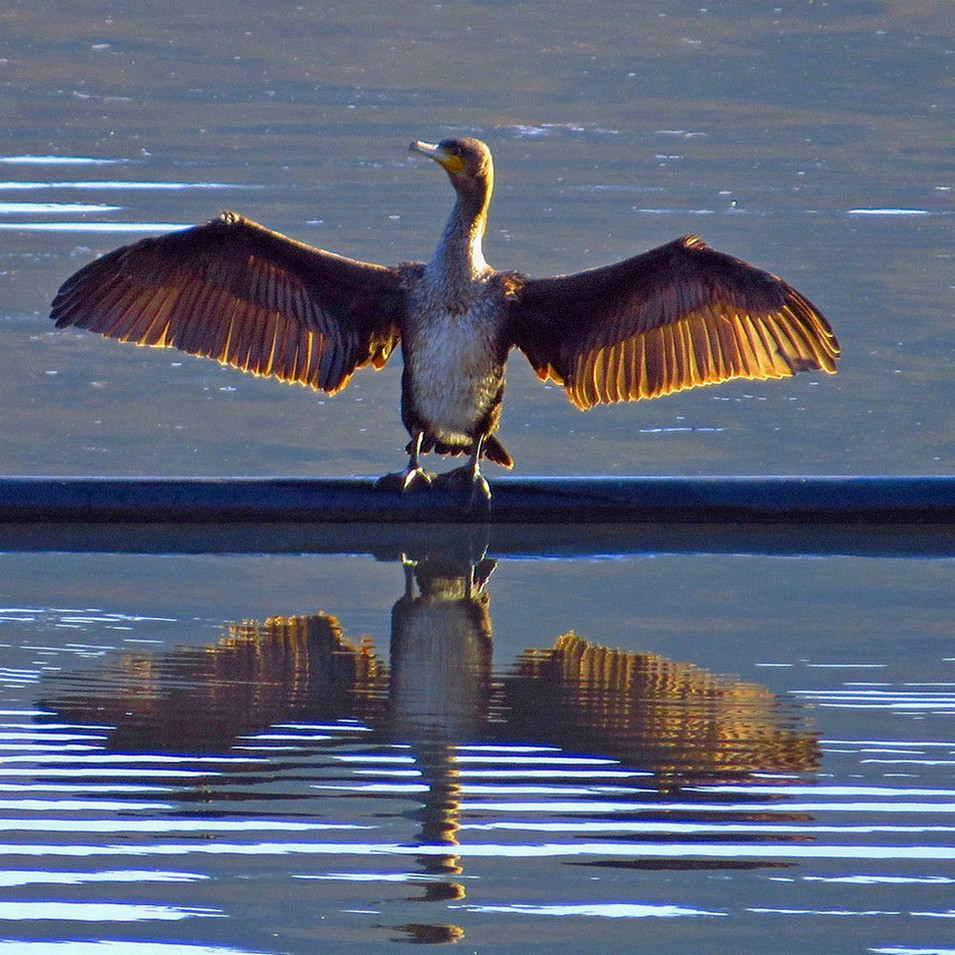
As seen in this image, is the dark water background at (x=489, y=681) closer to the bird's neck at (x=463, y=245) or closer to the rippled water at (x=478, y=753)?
the rippled water at (x=478, y=753)

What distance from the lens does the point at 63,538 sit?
5.01 m

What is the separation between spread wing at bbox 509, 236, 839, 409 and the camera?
5359mm

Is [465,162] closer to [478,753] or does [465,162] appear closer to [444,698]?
[444,698]

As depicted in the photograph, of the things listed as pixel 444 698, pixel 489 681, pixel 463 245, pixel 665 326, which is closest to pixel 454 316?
pixel 463 245

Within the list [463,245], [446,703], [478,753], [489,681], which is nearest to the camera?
[478,753]

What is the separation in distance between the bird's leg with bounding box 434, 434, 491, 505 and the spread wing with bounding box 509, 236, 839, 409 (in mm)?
465

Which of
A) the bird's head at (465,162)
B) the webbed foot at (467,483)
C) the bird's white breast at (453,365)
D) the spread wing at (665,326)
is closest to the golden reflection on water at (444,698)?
the webbed foot at (467,483)

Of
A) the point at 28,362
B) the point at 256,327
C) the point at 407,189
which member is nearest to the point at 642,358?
the point at 256,327

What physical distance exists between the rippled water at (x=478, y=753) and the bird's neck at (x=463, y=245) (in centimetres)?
102

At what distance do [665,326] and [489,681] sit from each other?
1852 millimetres

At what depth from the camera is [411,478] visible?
17.3ft

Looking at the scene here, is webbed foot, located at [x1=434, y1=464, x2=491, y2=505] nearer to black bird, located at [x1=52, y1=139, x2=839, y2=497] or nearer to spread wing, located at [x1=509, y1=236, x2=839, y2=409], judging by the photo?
black bird, located at [x1=52, y1=139, x2=839, y2=497]

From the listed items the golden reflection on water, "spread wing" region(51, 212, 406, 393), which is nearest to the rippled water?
the golden reflection on water

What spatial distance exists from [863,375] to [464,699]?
3315 mm
